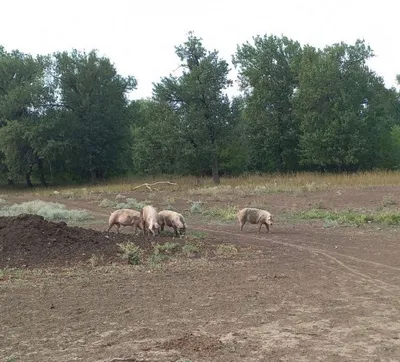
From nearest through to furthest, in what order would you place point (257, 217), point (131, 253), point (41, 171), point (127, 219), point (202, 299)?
point (202, 299) → point (131, 253) → point (127, 219) → point (257, 217) → point (41, 171)

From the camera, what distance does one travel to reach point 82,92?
48094mm

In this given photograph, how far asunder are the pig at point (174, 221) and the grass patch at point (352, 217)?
6.10 m

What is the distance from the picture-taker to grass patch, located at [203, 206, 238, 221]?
20.9 m

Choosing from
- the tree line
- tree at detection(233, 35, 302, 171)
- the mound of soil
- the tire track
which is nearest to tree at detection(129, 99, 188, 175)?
the tree line

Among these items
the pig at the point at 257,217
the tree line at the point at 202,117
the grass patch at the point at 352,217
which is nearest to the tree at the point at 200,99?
the tree line at the point at 202,117

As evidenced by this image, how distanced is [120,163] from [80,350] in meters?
46.0

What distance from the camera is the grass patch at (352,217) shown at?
1811cm

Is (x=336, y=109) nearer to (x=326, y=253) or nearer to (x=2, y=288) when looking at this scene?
(x=326, y=253)

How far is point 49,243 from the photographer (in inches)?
470

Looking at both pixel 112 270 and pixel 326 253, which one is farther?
pixel 326 253

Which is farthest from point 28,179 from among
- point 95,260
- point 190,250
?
point 95,260

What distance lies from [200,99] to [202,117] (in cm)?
173

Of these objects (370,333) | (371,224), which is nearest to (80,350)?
(370,333)

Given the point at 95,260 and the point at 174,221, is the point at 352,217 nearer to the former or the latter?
the point at 174,221
